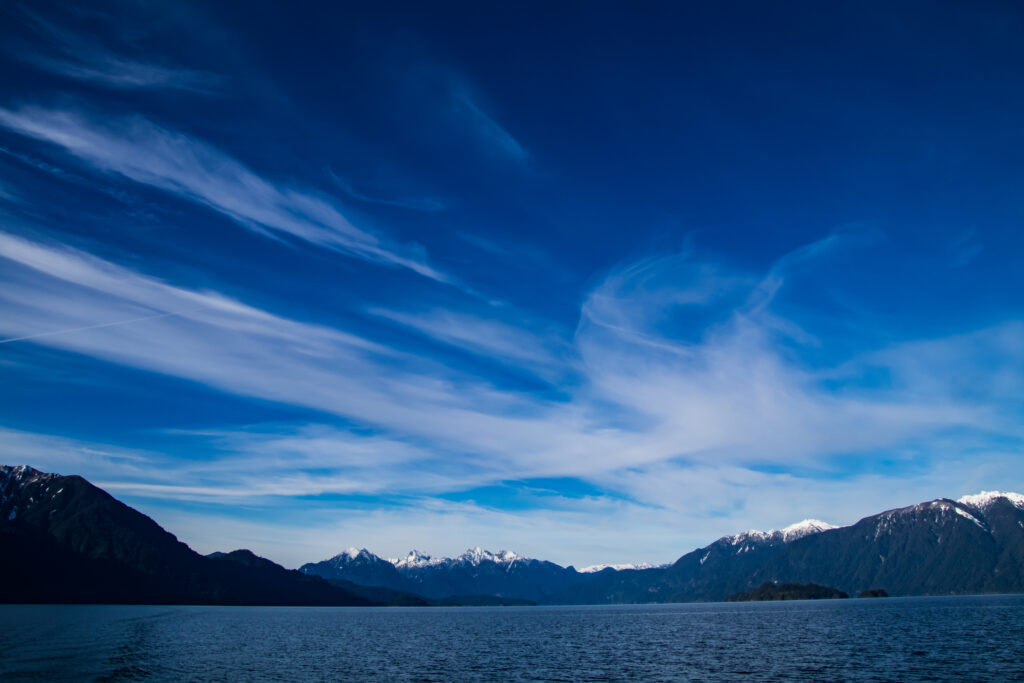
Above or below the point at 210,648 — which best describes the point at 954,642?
above

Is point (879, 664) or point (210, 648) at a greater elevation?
point (879, 664)

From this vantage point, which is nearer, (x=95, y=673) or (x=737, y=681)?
(x=737, y=681)

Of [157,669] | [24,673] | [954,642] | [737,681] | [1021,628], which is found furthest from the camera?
[1021,628]

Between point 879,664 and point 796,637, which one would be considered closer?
point 879,664

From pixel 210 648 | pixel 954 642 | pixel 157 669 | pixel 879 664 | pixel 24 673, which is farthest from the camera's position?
pixel 210 648

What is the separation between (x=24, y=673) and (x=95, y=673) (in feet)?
23.8

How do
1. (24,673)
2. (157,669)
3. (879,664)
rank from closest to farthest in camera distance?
(24,673), (879,664), (157,669)

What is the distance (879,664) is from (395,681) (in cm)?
6161

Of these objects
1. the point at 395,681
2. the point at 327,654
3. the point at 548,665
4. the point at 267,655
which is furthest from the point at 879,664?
the point at 267,655

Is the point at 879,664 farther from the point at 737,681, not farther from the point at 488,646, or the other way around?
the point at 488,646

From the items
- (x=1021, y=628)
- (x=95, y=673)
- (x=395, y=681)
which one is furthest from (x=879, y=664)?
(x=95, y=673)

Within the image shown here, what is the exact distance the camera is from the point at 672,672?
2867 inches

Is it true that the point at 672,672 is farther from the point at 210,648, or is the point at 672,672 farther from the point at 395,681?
the point at 210,648

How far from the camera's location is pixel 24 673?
2726 inches
